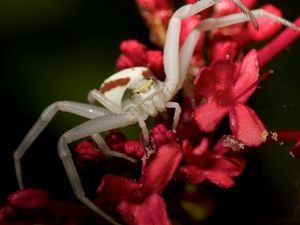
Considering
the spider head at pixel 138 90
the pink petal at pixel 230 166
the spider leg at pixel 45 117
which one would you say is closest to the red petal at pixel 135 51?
the spider head at pixel 138 90

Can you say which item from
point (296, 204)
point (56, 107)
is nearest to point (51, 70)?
point (56, 107)

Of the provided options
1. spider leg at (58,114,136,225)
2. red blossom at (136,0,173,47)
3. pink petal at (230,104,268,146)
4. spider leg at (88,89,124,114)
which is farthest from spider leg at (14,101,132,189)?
pink petal at (230,104,268,146)

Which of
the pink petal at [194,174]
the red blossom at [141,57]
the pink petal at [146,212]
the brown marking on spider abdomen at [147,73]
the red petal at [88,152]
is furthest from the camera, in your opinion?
the red blossom at [141,57]

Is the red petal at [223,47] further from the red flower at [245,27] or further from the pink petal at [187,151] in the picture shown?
the pink petal at [187,151]

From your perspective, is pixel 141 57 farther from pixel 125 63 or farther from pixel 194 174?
pixel 194 174

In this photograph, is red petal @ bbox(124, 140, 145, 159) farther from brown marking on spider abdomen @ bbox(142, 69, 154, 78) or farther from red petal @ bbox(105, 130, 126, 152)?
brown marking on spider abdomen @ bbox(142, 69, 154, 78)

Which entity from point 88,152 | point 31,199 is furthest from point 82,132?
point 31,199
